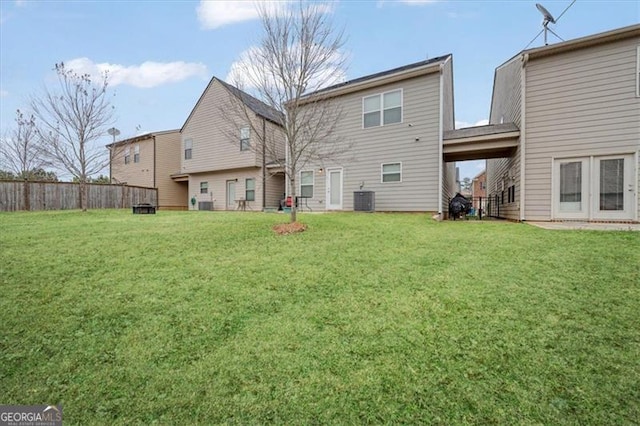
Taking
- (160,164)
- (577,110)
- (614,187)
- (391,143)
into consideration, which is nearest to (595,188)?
(614,187)

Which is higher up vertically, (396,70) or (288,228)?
(396,70)

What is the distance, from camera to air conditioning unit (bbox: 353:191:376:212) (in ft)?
37.6

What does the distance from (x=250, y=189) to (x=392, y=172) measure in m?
8.42

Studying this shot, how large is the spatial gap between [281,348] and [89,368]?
1.63 metres

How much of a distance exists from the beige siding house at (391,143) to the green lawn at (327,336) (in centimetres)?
630

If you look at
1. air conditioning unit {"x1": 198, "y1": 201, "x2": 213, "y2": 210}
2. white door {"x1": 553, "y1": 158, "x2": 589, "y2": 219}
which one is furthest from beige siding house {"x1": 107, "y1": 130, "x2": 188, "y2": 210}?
white door {"x1": 553, "y1": 158, "x2": 589, "y2": 219}

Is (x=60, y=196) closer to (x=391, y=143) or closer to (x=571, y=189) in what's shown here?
(x=391, y=143)

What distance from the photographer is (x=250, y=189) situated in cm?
1639

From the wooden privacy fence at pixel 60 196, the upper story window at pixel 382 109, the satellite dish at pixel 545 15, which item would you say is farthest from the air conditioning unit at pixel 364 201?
the wooden privacy fence at pixel 60 196

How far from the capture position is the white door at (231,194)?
56.1ft

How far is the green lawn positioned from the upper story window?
8.00 meters

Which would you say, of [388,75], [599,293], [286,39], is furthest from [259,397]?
[388,75]

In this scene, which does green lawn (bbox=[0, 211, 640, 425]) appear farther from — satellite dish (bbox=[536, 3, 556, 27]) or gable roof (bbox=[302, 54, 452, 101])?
satellite dish (bbox=[536, 3, 556, 27])

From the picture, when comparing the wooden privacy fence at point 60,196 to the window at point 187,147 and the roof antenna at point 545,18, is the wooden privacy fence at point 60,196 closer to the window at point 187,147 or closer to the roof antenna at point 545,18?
the window at point 187,147
